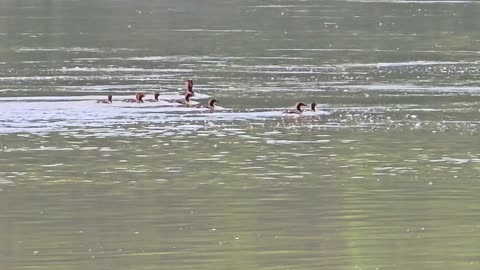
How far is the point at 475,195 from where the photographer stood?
68.7ft

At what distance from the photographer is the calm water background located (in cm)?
1703

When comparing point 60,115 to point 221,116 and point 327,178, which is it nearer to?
point 221,116

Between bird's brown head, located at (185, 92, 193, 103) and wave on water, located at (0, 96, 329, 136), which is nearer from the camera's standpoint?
wave on water, located at (0, 96, 329, 136)

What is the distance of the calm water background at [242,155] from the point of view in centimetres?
1703

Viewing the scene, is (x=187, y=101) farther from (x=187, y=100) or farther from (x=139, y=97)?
(x=139, y=97)

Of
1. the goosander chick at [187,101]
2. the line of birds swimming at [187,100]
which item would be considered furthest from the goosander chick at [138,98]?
the goosander chick at [187,101]

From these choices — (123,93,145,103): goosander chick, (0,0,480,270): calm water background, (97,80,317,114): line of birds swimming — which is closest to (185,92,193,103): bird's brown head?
(97,80,317,114): line of birds swimming

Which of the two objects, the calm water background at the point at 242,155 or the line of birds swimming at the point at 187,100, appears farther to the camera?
the line of birds swimming at the point at 187,100

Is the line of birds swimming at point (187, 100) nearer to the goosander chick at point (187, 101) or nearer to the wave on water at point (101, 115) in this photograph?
the goosander chick at point (187, 101)

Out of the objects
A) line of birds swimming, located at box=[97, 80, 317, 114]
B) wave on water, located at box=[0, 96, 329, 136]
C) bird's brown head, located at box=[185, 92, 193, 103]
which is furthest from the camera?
bird's brown head, located at box=[185, 92, 193, 103]

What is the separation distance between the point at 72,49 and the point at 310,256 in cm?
3554

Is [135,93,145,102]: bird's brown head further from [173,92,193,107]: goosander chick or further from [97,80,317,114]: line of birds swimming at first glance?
[173,92,193,107]: goosander chick

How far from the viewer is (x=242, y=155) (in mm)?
25734

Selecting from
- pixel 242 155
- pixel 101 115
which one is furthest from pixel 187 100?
pixel 242 155
